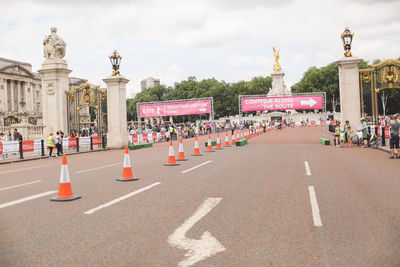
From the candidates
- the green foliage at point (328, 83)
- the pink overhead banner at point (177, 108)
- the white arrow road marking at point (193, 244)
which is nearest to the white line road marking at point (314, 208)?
the white arrow road marking at point (193, 244)

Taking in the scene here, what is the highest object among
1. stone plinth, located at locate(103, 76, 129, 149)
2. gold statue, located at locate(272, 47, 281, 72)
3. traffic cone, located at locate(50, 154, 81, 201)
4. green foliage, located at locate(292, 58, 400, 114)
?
gold statue, located at locate(272, 47, 281, 72)

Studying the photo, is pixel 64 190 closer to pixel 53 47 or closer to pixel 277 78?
pixel 53 47

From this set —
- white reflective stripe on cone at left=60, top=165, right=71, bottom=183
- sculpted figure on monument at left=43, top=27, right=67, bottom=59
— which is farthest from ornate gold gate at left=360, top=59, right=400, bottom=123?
sculpted figure on monument at left=43, top=27, right=67, bottom=59

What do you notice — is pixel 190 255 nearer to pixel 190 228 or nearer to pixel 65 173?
pixel 190 228

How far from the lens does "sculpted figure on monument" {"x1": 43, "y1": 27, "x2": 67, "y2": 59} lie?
90.6 ft

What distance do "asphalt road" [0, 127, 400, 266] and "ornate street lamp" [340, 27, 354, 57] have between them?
15650 millimetres

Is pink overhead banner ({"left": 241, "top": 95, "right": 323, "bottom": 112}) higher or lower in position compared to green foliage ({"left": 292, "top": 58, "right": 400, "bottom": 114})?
lower

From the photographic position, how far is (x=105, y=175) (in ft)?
38.6

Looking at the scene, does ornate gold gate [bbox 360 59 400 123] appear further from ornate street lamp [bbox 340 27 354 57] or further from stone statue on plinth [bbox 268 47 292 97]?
stone statue on plinth [bbox 268 47 292 97]

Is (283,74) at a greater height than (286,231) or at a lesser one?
greater

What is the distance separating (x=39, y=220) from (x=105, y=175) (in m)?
5.62

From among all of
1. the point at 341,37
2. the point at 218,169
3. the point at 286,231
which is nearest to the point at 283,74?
the point at 341,37

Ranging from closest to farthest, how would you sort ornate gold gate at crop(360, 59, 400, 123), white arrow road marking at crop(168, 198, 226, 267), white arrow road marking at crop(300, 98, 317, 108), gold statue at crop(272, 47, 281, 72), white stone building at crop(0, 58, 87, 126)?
white arrow road marking at crop(168, 198, 226, 267) < ornate gold gate at crop(360, 59, 400, 123) < white arrow road marking at crop(300, 98, 317, 108) < white stone building at crop(0, 58, 87, 126) < gold statue at crop(272, 47, 281, 72)

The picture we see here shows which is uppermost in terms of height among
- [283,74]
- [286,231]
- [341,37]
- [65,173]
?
[283,74]
